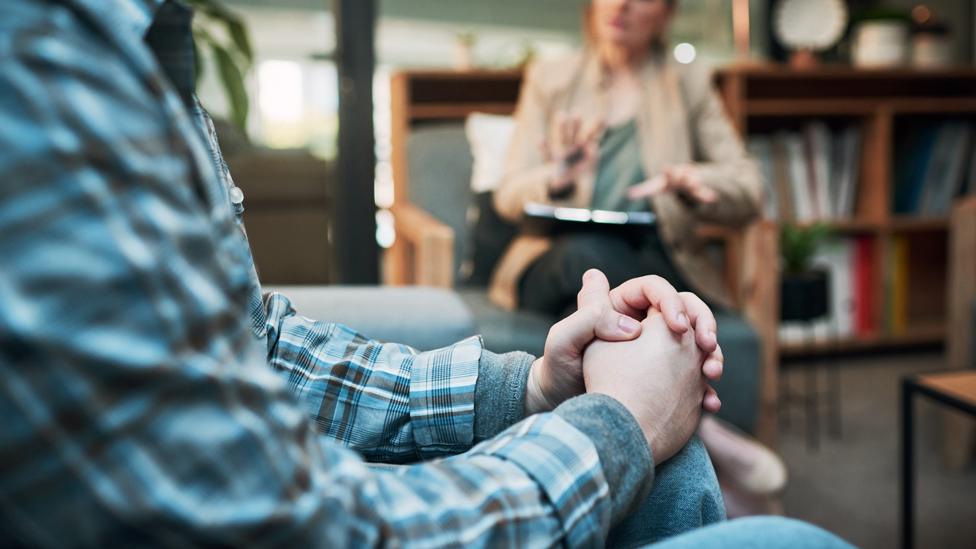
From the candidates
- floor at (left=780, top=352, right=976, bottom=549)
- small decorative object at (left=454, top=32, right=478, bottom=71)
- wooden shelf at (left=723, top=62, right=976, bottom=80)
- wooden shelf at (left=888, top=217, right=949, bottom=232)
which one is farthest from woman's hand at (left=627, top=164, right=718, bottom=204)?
wooden shelf at (left=888, top=217, right=949, bottom=232)

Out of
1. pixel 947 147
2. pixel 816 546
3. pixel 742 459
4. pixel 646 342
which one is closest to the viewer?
pixel 816 546

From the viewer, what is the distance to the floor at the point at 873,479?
161 cm

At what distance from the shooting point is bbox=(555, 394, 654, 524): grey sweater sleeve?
1.57 ft

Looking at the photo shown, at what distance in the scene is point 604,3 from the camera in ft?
5.70

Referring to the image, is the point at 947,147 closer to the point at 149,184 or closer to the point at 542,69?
the point at 542,69

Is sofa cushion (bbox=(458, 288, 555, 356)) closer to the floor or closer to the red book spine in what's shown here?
the floor

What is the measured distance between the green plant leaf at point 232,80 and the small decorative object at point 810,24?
6.33 ft

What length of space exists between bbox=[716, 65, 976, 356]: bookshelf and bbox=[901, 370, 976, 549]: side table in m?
1.38

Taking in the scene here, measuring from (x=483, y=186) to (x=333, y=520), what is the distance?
1576 mm

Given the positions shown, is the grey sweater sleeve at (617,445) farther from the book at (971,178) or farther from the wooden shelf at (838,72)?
the book at (971,178)

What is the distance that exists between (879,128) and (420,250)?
6.29ft

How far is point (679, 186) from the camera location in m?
1.44

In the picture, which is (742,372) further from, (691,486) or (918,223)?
(918,223)

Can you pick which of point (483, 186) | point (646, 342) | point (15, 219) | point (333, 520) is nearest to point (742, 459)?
point (483, 186)
